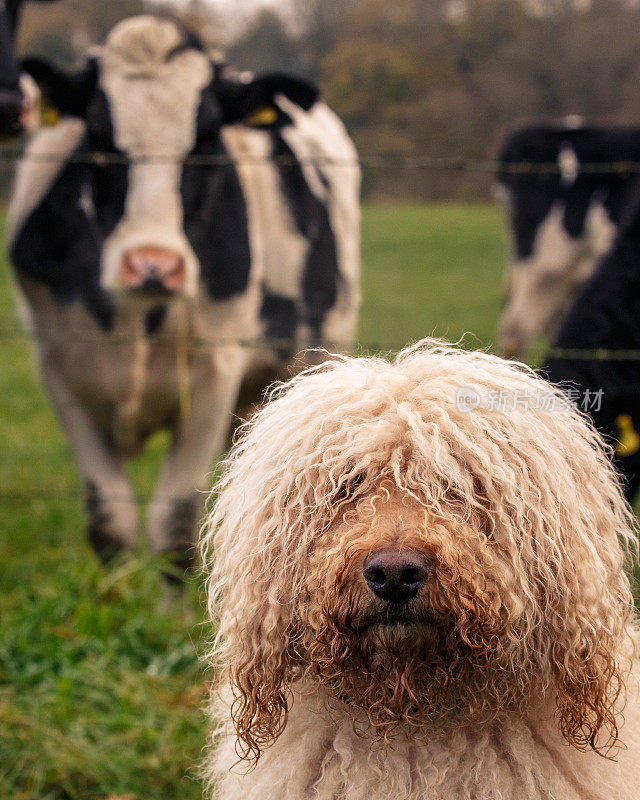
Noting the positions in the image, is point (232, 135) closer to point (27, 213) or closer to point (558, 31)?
point (27, 213)

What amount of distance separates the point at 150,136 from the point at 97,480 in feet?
5.38

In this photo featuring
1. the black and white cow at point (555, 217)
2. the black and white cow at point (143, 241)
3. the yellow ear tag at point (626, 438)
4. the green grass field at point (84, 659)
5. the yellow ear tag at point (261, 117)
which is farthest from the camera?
the black and white cow at point (555, 217)

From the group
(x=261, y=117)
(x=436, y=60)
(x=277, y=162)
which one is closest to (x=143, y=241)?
(x=277, y=162)

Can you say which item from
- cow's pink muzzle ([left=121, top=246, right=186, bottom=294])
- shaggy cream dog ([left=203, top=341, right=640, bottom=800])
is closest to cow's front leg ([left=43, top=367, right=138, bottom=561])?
cow's pink muzzle ([left=121, top=246, right=186, bottom=294])

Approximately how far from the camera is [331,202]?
5.45 meters

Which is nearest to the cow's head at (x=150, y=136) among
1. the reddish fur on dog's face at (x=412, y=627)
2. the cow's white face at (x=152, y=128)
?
the cow's white face at (x=152, y=128)

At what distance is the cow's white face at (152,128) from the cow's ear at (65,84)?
83mm

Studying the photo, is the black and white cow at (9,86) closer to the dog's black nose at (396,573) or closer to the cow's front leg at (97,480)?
the cow's front leg at (97,480)

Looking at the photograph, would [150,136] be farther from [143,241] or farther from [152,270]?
[152,270]

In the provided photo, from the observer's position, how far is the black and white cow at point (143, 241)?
4109 millimetres

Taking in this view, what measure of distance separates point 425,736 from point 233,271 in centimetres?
300

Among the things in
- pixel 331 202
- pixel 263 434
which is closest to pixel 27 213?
pixel 331 202

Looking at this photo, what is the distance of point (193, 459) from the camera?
450 centimetres

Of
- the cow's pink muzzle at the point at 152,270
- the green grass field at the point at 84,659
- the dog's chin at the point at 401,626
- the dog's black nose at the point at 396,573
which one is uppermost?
the dog's black nose at the point at 396,573
